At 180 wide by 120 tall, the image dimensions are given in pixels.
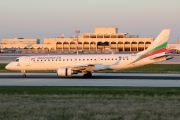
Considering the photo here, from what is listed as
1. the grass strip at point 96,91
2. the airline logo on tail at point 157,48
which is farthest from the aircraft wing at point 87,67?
the grass strip at point 96,91

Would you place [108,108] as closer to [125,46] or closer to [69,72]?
[69,72]

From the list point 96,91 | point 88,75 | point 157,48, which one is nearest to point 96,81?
point 88,75

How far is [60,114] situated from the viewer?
656 inches

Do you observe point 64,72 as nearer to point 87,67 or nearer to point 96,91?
point 87,67

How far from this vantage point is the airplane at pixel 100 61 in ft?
141

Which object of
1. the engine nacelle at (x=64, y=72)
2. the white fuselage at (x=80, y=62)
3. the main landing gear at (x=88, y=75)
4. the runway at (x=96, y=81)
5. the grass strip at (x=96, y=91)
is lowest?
the grass strip at (x=96, y=91)

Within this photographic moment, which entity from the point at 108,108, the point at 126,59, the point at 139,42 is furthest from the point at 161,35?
the point at 139,42

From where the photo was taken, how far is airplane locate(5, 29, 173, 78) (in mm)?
42969

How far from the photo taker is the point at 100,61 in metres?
43.7

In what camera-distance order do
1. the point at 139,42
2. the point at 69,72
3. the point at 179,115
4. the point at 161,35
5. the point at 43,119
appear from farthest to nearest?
the point at 139,42 < the point at 161,35 < the point at 69,72 < the point at 179,115 < the point at 43,119

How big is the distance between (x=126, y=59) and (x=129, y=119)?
92.0 feet

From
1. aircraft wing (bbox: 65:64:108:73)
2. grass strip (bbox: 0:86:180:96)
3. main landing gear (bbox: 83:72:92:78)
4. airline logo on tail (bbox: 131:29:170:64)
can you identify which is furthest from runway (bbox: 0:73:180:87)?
grass strip (bbox: 0:86:180:96)

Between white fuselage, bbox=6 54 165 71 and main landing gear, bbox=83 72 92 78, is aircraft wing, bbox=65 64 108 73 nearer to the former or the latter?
white fuselage, bbox=6 54 165 71

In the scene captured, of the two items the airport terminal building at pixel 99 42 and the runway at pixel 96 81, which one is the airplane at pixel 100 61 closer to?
the runway at pixel 96 81
